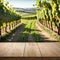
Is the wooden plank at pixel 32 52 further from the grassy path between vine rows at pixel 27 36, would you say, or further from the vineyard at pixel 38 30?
the grassy path between vine rows at pixel 27 36

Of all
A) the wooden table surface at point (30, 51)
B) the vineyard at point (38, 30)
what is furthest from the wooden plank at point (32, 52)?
the vineyard at point (38, 30)

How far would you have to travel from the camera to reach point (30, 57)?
19.7 feet

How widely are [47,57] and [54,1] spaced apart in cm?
1076

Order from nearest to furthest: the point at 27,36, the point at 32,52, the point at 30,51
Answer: the point at 32,52, the point at 30,51, the point at 27,36

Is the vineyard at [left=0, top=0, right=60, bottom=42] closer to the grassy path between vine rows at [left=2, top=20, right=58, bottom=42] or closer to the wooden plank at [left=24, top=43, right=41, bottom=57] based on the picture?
the grassy path between vine rows at [left=2, top=20, right=58, bottom=42]

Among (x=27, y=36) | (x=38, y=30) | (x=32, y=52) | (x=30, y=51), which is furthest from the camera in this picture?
(x=38, y=30)

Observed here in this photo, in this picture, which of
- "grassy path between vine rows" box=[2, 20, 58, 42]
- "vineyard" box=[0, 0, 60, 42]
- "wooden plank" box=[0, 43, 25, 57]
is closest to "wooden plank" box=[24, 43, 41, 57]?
"wooden plank" box=[0, 43, 25, 57]

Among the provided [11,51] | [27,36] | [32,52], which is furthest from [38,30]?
[32,52]

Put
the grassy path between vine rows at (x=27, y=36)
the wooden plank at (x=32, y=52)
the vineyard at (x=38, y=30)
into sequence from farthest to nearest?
1. the grassy path between vine rows at (x=27, y=36)
2. the vineyard at (x=38, y=30)
3. the wooden plank at (x=32, y=52)

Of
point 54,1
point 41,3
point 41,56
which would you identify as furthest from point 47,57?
point 41,3

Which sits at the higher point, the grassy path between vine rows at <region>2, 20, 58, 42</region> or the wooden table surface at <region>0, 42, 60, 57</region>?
the wooden table surface at <region>0, 42, 60, 57</region>

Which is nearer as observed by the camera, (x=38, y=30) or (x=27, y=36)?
(x=27, y=36)

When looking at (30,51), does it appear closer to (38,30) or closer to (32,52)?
(32,52)

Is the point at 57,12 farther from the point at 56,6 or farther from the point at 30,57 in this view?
the point at 30,57
